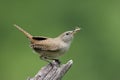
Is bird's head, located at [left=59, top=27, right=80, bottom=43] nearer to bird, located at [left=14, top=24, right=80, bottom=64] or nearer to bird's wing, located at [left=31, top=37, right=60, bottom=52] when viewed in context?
bird, located at [left=14, top=24, right=80, bottom=64]

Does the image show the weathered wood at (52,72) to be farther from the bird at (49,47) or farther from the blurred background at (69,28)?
the blurred background at (69,28)

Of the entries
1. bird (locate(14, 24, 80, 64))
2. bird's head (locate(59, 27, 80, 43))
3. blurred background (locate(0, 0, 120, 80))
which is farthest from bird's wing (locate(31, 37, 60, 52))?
blurred background (locate(0, 0, 120, 80))

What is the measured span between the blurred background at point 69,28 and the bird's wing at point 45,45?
6964mm

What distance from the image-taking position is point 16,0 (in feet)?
73.9

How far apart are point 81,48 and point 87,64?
2.50ft

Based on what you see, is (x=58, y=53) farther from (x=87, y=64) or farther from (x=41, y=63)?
(x=87, y=64)

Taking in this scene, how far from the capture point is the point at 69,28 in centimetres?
2008

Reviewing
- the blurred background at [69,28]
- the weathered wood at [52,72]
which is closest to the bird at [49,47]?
the weathered wood at [52,72]

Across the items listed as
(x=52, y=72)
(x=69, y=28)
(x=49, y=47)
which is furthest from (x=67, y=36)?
(x=69, y=28)

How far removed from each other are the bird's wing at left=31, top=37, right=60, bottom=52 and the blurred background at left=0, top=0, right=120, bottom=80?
696cm

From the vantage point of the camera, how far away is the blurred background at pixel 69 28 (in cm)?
1892

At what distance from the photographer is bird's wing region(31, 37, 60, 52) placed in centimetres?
1093

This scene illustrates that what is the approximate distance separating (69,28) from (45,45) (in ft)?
29.9

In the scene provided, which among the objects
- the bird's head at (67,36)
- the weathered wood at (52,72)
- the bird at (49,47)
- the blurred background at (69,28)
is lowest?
the weathered wood at (52,72)
